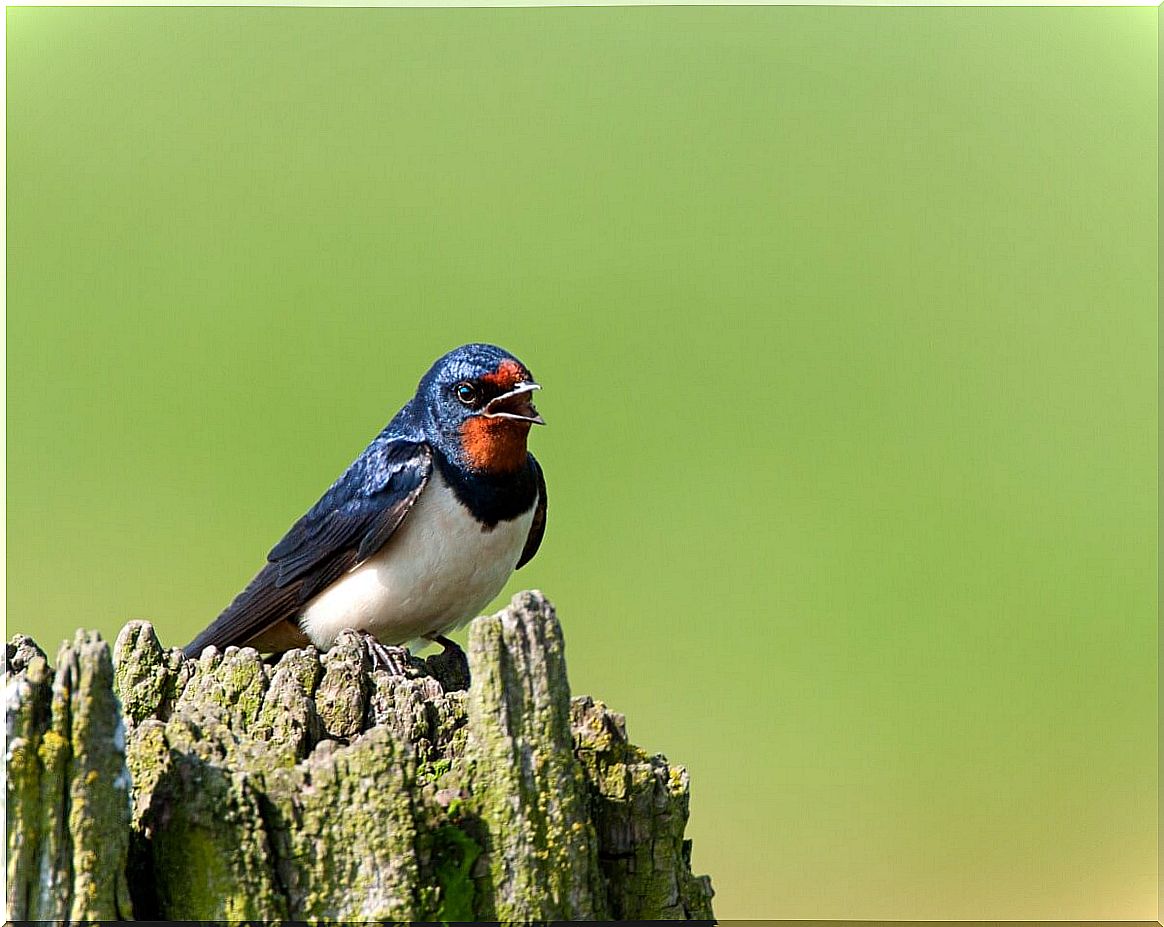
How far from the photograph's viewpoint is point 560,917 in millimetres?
1753

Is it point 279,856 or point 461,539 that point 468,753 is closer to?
point 279,856

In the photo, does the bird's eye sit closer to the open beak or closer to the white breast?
the open beak

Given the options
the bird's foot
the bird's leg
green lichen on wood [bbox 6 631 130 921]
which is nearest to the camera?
green lichen on wood [bbox 6 631 130 921]

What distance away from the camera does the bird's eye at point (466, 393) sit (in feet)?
10.3

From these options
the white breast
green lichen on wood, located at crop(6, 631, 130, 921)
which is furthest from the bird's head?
green lichen on wood, located at crop(6, 631, 130, 921)

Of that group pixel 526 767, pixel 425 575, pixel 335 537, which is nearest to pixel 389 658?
pixel 425 575

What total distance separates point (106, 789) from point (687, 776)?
82 centimetres

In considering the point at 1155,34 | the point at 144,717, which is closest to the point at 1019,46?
the point at 1155,34

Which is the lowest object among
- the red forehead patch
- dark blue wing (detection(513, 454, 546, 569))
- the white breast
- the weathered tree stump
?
the weathered tree stump

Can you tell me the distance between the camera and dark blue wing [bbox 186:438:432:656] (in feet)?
10.7

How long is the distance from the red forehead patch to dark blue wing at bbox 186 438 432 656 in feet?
0.89

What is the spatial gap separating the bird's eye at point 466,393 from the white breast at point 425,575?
21 cm

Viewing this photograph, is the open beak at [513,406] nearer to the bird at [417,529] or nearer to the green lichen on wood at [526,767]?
the bird at [417,529]

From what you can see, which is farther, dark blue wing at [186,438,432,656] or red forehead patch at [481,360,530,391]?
dark blue wing at [186,438,432,656]
